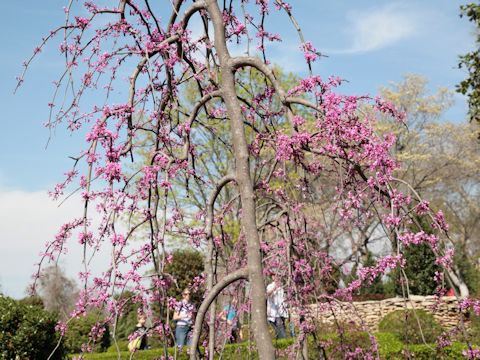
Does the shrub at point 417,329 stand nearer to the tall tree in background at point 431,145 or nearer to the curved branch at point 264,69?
the curved branch at point 264,69

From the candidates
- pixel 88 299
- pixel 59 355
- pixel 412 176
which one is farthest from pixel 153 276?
pixel 412 176

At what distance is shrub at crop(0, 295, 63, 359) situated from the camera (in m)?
7.88

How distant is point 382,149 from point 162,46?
5.06ft

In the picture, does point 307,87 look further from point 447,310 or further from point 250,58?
point 447,310

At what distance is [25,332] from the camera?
314 inches

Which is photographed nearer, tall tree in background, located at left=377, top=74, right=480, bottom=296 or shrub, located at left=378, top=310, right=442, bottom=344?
shrub, located at left=378, top=310, right=442, bottom=344

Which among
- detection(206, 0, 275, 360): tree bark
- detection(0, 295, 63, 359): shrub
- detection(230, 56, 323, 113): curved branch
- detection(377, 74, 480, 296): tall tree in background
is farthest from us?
detection(377, 74, 480, 296): tall tree in background

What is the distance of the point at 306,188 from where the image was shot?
391 centimetres

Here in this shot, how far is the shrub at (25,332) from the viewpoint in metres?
7.88

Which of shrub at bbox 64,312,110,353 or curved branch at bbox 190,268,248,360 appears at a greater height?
shrub at bbox 64,312,110,353

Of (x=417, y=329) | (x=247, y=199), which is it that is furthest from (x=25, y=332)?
(x=417, y=329)

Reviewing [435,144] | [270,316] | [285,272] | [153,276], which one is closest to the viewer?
[153,276]

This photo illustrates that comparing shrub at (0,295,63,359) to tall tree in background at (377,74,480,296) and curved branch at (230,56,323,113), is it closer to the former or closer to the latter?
curved branch at (230,56,323,113)

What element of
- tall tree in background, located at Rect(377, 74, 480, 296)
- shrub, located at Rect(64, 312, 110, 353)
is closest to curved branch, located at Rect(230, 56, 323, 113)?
shrub, located at Rect(64, 312, 110, 353)
